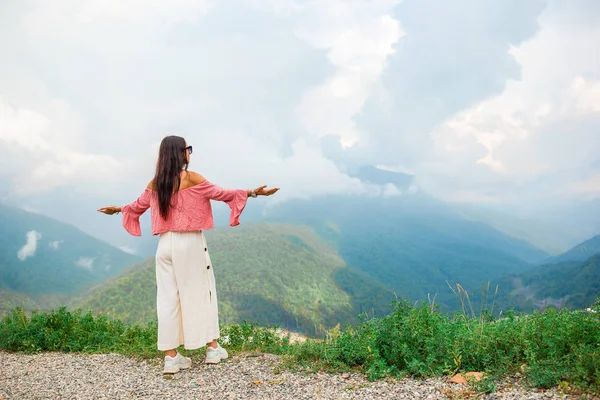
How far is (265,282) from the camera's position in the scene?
2785 inches

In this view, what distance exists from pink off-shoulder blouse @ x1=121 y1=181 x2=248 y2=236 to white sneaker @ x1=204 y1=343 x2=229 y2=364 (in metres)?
1.86

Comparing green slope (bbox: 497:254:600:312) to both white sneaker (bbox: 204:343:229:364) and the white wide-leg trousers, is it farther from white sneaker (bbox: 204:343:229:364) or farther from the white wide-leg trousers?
the white wide-leg trousers

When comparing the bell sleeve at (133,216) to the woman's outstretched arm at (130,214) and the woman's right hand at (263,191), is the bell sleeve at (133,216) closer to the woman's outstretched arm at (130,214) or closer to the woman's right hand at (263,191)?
the woman's outstretched arm at (130,214)

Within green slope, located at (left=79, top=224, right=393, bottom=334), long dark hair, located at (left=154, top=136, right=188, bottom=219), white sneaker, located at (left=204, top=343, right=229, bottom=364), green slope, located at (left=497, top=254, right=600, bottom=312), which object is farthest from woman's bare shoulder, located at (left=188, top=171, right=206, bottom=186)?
green slope, located at (left=497, top=254, right=600, bottom=312)

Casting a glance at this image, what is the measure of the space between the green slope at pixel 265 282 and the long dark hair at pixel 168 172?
41.2 m

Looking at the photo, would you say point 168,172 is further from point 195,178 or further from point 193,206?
point 193,206

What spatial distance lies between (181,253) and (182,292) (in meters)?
0.59

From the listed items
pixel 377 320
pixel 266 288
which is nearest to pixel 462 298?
pixel 377 320

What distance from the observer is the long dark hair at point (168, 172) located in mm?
6852

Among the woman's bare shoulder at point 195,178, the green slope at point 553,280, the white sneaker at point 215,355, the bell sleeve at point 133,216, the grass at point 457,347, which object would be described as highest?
the woman's bare shoulder at point 195,178

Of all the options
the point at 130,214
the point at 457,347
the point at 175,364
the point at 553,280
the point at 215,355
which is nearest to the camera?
the point at 457,347

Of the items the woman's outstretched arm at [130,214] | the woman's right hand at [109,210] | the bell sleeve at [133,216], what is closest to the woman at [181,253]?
the bell sleeve at [133,216]

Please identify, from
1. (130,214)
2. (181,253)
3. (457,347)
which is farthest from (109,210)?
(457,347)

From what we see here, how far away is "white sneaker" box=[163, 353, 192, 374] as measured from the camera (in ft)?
22.1
